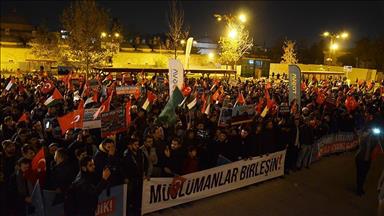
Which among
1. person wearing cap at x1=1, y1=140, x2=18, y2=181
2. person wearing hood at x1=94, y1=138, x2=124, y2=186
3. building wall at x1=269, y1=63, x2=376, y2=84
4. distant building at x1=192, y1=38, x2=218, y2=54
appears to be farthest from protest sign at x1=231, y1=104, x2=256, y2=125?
distant building at x1=192, y1=38, x2=218, y2=54

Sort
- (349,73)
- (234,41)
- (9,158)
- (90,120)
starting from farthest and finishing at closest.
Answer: (349,73) → (234,41) → (90,120) → (9,158)

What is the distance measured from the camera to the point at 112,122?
8.94m

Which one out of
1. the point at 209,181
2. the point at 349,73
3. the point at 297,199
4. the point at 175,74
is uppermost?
the point at 349,73

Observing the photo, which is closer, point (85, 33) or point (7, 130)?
point (7, 130)

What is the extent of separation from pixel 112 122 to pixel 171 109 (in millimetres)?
2380

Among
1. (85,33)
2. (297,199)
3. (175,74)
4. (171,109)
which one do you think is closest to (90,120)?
(171,109)

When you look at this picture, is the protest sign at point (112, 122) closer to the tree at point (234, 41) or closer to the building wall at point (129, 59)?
the tree at point (234, 41)

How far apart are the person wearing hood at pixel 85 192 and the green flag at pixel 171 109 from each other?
14.0ft

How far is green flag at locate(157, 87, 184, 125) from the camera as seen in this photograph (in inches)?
426

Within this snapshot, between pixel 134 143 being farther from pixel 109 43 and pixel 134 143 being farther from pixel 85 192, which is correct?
pixel 109 43

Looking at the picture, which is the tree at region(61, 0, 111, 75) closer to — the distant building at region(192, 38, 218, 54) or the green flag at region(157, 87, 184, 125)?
the green flag at region(157, 87, 184, 125)

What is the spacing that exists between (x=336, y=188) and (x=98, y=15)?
93.1 ft

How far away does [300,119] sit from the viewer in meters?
12.4

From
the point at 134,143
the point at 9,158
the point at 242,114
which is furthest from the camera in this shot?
the point at 242,114
